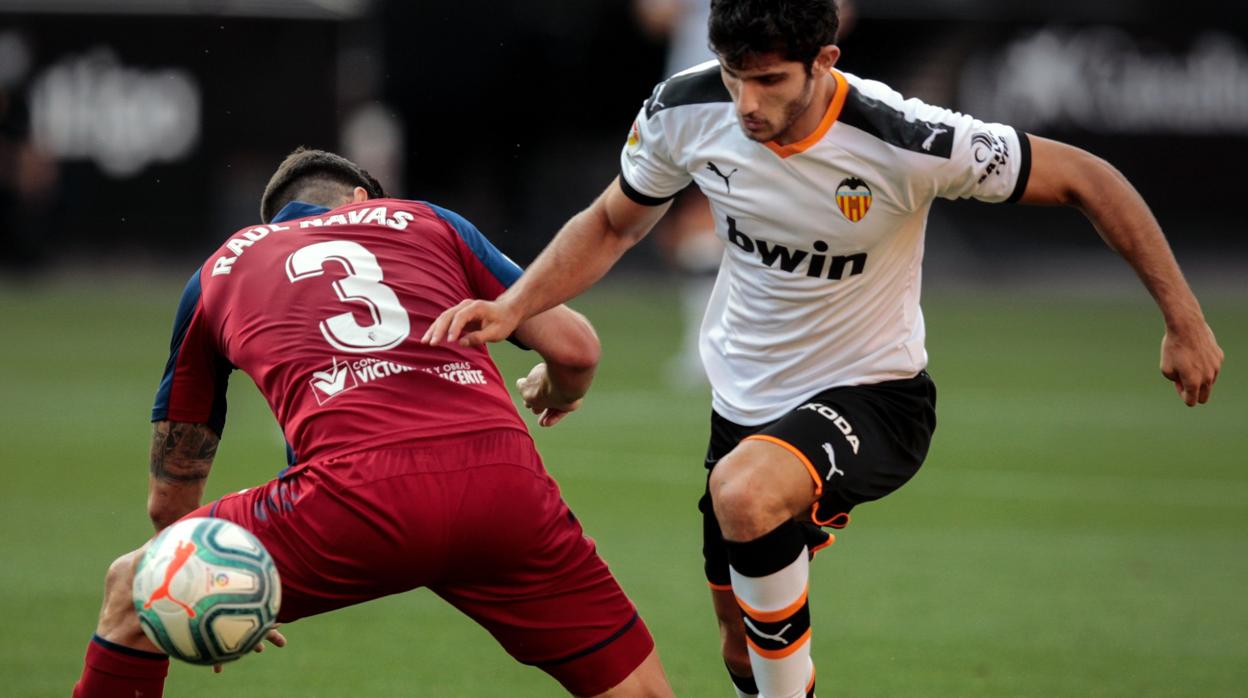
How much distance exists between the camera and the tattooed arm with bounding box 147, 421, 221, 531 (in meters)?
4.75

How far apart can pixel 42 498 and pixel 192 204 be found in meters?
14.2

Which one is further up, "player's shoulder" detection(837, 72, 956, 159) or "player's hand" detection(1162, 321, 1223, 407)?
"player's shoulder" detection(837, 72, 956, 159)

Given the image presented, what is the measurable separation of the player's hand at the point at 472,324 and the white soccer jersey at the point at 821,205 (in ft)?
2.51

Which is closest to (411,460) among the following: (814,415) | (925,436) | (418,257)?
(418,257)

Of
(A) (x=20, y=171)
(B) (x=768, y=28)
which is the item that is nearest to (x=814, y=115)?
(B) (x=768, y=28)

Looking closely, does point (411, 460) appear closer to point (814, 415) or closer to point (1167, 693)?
point (814, 415)

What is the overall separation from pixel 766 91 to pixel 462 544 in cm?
150

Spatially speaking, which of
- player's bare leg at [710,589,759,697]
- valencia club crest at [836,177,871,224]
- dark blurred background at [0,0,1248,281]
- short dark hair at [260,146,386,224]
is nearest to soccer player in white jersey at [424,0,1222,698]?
valencia club crest at [836,177,871,224]

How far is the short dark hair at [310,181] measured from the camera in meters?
5.13

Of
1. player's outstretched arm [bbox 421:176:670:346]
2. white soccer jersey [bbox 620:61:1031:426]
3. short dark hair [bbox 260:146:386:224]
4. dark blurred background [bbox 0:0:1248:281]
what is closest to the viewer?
player's outstretched arm [bbox 421:176:670:346]

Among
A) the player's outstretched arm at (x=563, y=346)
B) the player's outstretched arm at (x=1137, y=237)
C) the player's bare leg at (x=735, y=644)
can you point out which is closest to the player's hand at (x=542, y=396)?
the player's outstretched arm at (x=563, y=346)

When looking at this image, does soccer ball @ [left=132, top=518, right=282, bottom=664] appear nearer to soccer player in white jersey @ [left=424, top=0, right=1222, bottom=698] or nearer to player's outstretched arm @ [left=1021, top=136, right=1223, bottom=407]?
soccer player in white jersey @ [left=424, top=0, right=1222, bottom=698]

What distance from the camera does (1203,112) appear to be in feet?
74.1

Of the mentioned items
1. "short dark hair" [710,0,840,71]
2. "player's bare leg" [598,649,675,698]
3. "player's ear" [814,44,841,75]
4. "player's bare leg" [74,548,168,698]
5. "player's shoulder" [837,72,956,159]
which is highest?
"short dark hair" [710,0,840,71]
